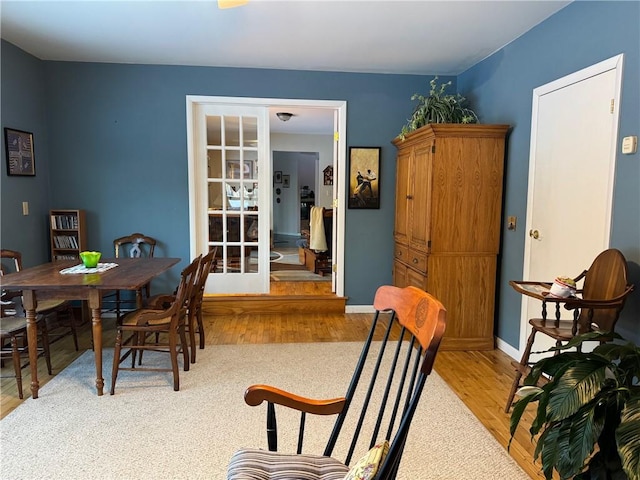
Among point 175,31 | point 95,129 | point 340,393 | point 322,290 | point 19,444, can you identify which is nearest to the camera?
point 19,444

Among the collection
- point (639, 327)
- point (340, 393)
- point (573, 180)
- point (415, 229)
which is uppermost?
point (573, 180)

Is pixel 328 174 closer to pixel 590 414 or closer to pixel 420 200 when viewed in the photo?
pixel 420 200

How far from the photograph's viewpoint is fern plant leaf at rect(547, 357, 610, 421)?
1.32m

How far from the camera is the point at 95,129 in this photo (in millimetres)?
4160

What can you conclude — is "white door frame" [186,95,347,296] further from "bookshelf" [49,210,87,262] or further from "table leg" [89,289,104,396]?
"table leg" [89,289,104,396]

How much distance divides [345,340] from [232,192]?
79.8 inches

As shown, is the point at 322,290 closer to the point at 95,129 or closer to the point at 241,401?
the point at 241,401

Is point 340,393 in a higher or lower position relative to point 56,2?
lower

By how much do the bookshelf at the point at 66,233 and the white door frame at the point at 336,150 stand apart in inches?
41.2

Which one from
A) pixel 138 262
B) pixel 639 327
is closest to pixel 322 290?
pixel 138 262

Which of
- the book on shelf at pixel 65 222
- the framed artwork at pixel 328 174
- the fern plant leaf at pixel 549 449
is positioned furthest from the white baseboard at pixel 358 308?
the framed artwork at pixel 328 174

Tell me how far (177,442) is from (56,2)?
9.72 ft

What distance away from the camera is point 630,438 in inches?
47.0

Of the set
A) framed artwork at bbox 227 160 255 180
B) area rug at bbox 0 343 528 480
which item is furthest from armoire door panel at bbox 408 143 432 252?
framed artwork at bbox 227 160 255 180
